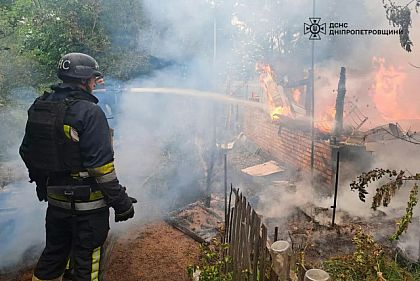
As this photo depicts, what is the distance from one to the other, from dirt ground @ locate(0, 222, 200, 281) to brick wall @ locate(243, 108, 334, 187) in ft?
10.6

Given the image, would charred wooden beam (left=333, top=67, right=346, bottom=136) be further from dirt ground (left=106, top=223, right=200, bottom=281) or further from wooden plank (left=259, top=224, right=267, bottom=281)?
wooden plank (left=259, top=224, right=267, bottom=281)

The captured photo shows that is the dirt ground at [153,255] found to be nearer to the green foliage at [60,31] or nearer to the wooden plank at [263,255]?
the wooden plank at [263,255]

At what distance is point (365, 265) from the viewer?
3521 mm

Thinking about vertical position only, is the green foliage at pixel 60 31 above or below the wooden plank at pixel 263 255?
A: above

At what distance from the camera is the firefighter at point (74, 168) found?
3.01 metres

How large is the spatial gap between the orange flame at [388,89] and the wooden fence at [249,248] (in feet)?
14.8

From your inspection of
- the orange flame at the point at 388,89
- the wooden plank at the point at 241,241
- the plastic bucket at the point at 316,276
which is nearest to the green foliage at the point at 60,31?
the orange flame at the point at 388,89

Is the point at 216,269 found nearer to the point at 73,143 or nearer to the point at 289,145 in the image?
the point at 73,143

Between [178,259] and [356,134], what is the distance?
4237mm

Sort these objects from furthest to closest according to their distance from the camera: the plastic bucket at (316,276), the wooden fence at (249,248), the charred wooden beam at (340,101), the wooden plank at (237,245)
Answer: the charred wooden beam at (340,101) → the wooden plank at (237,245) → the wooden fence at (249,248) → the plastic bucket at (316,276)

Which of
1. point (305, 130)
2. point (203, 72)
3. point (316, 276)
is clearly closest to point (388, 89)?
point (305, 130)

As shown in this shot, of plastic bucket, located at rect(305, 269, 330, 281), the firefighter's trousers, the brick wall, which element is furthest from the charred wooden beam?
the firefighter's trousers

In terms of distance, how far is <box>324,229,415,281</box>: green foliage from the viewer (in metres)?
3.49

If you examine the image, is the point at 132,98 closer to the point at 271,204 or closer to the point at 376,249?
the point at 271,204
